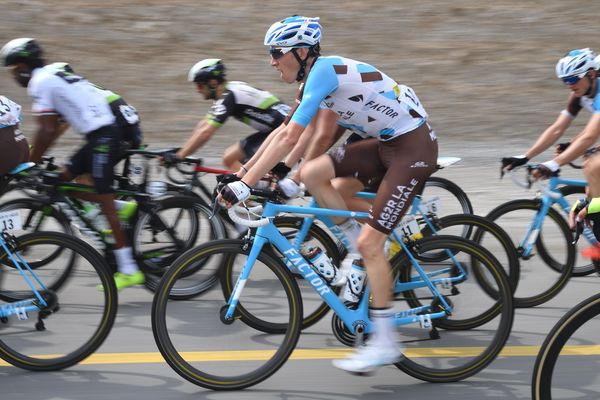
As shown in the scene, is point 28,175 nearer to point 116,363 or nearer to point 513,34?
point 116,363

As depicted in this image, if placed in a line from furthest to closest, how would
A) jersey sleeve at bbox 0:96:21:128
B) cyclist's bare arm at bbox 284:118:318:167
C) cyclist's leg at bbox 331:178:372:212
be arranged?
jersey sleeve at bbox 0:96:21:128 < cyclist's bare arm at bbox 284:118:318:167 < cyclist's leg at bbox 331:178:372:212

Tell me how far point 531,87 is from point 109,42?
21.8ft

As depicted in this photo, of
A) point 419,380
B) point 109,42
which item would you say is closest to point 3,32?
point 109,42

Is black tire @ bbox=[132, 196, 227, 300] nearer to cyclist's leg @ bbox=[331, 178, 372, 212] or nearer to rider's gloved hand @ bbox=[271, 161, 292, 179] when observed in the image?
rider's gloved hand @ bbox=[271, 161, 292, 179]

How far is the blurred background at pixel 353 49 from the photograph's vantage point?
43.2 ft

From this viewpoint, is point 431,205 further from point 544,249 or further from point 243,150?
point 243,150

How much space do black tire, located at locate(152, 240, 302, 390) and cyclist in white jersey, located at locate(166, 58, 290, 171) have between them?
7.87 ft

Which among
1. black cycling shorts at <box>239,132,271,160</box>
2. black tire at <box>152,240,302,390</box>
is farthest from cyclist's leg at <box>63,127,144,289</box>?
black cycling shorts at <box>239,132,271,160</box>

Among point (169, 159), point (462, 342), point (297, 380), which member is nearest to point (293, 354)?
point (297, 380)

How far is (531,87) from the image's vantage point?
14188 mm

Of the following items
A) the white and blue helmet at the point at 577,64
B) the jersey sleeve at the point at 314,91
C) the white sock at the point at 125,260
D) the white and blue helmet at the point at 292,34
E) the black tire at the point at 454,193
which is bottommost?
the white sock at the point at 125,260

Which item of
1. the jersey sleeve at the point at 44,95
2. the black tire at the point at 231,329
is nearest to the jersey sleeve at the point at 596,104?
the black tire at the point at 231,329

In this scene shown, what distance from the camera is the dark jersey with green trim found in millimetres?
7801

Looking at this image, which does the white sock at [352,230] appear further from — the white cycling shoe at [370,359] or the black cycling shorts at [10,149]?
the black cycling shorts at [10,149]
